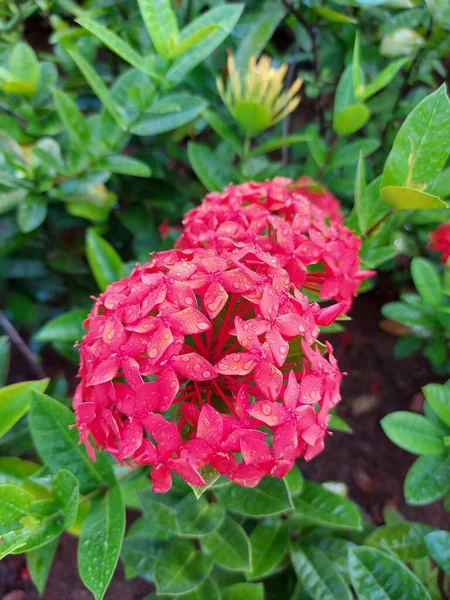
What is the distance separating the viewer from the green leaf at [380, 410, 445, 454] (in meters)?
1.10

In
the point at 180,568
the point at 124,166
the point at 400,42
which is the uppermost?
the point at 400,42

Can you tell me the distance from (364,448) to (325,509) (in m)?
0.87

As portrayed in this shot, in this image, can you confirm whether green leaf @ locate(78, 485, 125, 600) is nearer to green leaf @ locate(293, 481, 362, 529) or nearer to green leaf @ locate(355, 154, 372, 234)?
green leaf @ locate(293, 481, 362, 529)

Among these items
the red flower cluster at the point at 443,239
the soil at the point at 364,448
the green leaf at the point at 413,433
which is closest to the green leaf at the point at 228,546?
the green leaf at the point at 413,433

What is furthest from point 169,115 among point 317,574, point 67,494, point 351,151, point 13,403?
point 317,574

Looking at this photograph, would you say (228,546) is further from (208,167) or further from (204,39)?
(204,39)

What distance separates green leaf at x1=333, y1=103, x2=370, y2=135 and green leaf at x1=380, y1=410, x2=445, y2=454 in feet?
2.22

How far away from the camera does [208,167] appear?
1.48 metres

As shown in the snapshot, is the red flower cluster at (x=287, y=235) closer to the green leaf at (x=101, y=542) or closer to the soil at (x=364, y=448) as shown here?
the green leaf at (x=101, y=542)

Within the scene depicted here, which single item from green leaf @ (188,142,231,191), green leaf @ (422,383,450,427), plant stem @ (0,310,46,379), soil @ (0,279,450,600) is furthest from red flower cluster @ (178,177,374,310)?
soil @ (0,279,450,600)

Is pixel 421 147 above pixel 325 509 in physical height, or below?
above

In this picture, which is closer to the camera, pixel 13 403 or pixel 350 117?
pixel 13 403

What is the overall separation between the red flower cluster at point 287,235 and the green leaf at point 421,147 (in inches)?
5.3

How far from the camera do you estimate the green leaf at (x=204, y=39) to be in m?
1.17
